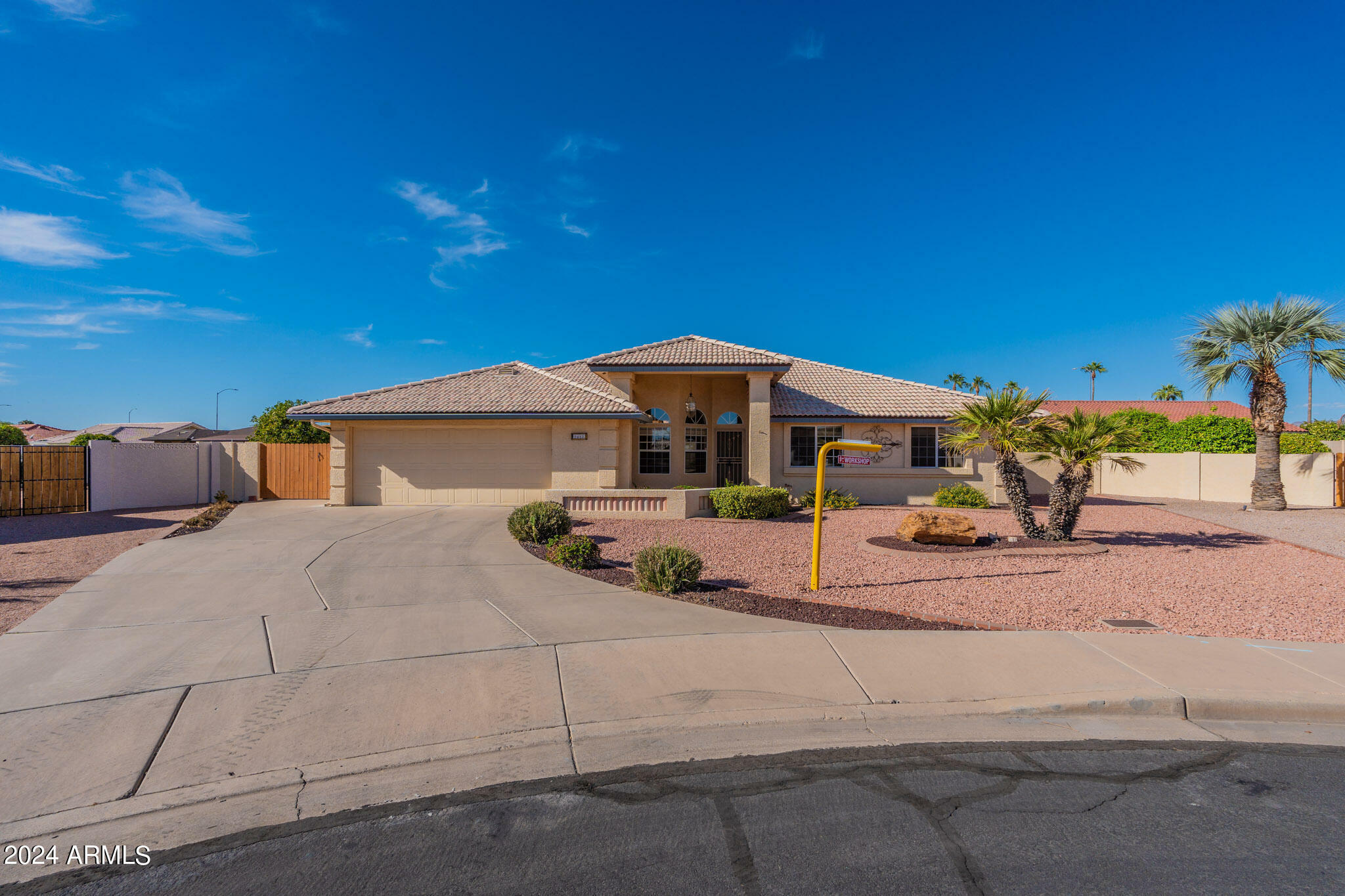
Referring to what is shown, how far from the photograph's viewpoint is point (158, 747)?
4324 millimetres

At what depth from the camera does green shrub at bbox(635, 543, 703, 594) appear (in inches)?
337

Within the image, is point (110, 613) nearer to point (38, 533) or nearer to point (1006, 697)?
point (1006, 697)

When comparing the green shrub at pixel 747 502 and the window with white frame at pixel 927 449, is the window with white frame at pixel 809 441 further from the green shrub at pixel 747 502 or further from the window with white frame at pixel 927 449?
the green shrub at pixel 747 502

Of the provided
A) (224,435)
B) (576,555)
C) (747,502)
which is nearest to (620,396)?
(747,502)

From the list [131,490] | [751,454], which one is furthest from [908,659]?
Answer: [131,490]

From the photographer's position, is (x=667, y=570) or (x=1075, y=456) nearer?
(x=667, y=570)

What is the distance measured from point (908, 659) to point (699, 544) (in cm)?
714

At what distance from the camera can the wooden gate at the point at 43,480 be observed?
1678 cm

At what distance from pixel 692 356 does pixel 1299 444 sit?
2389 cm

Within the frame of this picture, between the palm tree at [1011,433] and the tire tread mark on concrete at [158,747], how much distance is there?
485 inches

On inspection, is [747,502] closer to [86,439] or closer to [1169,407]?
[86,439]

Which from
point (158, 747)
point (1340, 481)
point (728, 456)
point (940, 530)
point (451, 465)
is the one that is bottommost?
point (158, 747)

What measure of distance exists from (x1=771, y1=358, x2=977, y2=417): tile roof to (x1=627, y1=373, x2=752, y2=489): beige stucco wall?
1.45 m

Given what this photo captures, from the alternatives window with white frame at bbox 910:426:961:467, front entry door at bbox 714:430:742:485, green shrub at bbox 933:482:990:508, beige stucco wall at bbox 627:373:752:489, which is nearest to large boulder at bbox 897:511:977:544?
green shrub at bbox 933:482:990:508
